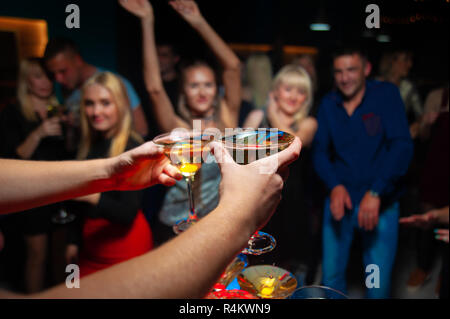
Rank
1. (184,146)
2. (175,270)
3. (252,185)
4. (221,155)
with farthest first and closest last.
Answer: (184,146) < (221,155) < (252,185) < (175,270)

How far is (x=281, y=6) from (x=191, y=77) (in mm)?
1182

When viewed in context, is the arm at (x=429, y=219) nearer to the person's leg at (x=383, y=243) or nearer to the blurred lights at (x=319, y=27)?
the person's leg at (x=383, y=243)

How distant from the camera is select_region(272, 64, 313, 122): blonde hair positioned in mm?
3068

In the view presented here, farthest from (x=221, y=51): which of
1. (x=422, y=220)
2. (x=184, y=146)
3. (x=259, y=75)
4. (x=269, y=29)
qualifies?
(x=422, y=220)

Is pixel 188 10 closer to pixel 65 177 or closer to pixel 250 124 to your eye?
pixel 250 124

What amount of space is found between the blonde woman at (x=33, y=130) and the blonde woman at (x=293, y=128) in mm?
1953

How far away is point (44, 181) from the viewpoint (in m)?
1.21

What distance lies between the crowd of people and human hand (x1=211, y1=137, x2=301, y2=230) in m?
1.81

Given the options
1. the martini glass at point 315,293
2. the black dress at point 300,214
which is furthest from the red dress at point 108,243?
the martini glass at point 315,293

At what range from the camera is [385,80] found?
10.0 feet

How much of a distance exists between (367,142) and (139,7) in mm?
2575

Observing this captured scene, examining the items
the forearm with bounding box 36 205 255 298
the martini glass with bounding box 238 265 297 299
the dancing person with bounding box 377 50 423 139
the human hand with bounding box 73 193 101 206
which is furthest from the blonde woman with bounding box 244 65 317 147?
the forearm with bounding box 36 205 255 298

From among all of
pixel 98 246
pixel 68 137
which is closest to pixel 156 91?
pixel 68 137

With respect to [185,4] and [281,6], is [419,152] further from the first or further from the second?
[185,4]
